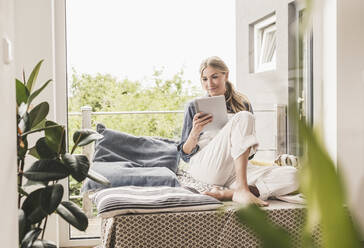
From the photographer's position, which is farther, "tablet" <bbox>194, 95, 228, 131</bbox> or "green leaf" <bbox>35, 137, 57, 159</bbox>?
"tablet" <bbox>194, 95, 228, 131</bbox>

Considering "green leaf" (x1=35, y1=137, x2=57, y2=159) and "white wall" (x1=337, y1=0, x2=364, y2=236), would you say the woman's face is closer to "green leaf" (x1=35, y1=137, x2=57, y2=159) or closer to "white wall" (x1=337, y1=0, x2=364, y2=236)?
"white wall" (x1=337, y1=0, x2=364, y2=236)

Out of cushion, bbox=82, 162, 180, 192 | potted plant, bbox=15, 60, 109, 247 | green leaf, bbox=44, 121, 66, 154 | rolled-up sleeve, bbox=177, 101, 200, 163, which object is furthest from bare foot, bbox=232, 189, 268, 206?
green leaf, bbox=44, 121, 66, 154

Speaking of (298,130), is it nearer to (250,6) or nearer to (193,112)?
(193,112)

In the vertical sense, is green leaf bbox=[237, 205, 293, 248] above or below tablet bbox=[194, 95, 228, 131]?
below

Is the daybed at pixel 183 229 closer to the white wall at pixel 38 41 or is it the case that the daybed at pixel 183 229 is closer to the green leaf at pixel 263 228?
the white wall at pixel 38 41

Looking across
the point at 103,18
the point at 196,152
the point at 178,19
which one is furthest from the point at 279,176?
the point at 103,18

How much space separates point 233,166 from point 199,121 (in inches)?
14.9

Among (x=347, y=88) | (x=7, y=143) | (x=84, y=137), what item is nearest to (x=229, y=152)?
(x=347, y=88)

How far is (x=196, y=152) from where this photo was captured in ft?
10.1

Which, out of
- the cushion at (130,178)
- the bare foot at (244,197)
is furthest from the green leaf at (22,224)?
the bare foot at (244,197)

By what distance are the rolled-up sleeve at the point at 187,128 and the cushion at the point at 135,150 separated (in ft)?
0.31

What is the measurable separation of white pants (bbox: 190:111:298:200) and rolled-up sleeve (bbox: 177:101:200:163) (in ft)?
0.13

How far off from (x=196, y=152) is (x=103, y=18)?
113 centimetres

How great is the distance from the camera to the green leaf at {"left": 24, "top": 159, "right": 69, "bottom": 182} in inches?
63.5
